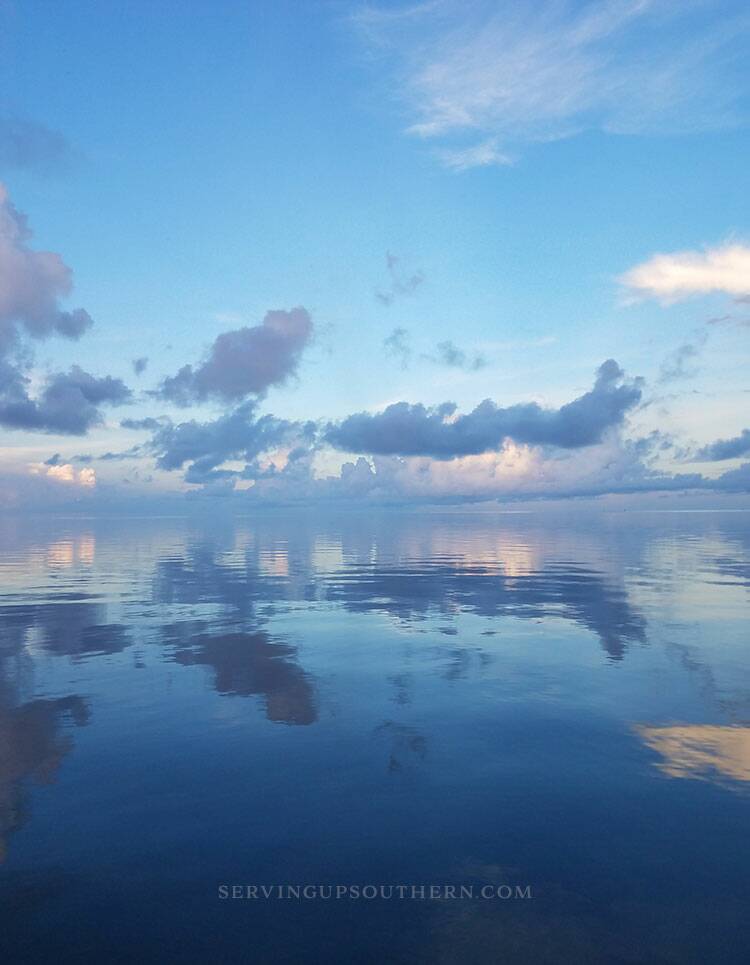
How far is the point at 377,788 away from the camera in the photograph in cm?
1656

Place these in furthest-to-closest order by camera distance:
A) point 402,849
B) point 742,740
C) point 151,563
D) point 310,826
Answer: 1. point 151,563
2. point 742,740
3. point 310,826
4. point 402,849

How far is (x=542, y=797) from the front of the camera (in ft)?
52.6

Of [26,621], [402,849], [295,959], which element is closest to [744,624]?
[402,849]

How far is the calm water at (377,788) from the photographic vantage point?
38.0ft

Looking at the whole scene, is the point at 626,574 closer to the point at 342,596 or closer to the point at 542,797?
the point at 342,596

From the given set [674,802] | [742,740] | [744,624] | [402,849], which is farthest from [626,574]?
[402,849]

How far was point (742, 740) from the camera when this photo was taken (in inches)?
766

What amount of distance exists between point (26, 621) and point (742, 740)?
120 feet

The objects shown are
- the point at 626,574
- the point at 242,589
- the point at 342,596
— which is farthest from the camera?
the point at 626,574

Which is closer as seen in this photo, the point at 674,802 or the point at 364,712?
the point at 674,802

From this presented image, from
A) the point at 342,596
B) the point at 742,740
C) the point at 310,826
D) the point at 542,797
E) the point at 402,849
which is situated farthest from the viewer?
the point at 342,596

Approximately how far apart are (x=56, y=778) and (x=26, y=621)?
80.0 feet

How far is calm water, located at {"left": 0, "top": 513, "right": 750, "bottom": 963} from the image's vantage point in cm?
1157

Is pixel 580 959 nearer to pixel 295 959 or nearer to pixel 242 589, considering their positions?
pixel 295 959
